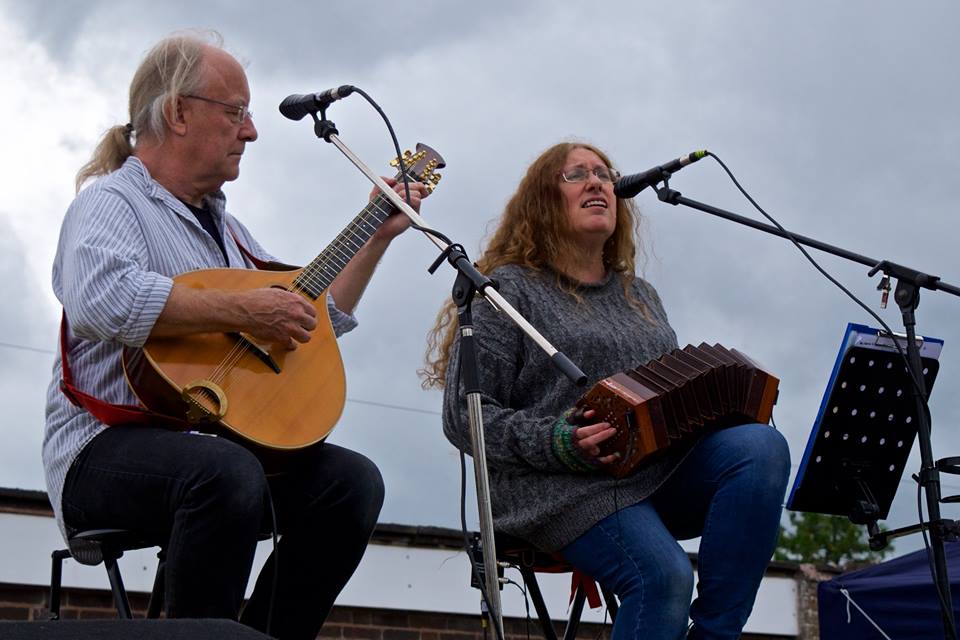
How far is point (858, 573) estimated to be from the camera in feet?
15.9

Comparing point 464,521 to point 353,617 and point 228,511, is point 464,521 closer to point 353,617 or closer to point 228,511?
point 228,511

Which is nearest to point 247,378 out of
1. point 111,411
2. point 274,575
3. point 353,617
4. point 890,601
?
point 111,411

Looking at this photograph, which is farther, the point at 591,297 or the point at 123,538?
the point at 591,297

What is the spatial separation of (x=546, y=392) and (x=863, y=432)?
0.94m

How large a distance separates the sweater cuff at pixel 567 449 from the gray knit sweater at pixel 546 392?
0.02 meters

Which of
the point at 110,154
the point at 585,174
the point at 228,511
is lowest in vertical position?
the point at 228,511

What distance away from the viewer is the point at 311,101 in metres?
3.34

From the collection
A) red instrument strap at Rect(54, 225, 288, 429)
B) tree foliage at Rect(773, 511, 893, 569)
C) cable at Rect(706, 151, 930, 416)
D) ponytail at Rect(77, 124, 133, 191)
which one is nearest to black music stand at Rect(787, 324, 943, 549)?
cable at Rect(706, 151, 930, 416)

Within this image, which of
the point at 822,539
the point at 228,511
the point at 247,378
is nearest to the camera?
the point at 228,511

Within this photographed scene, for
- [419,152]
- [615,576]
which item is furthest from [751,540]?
[419,152]

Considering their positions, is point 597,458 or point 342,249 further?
point 342,249

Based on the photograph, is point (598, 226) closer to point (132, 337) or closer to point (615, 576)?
point (615, 576)

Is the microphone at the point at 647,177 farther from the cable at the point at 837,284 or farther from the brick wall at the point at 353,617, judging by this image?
the brick wall at the point at 353,617

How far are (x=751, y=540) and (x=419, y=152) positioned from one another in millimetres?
1442
